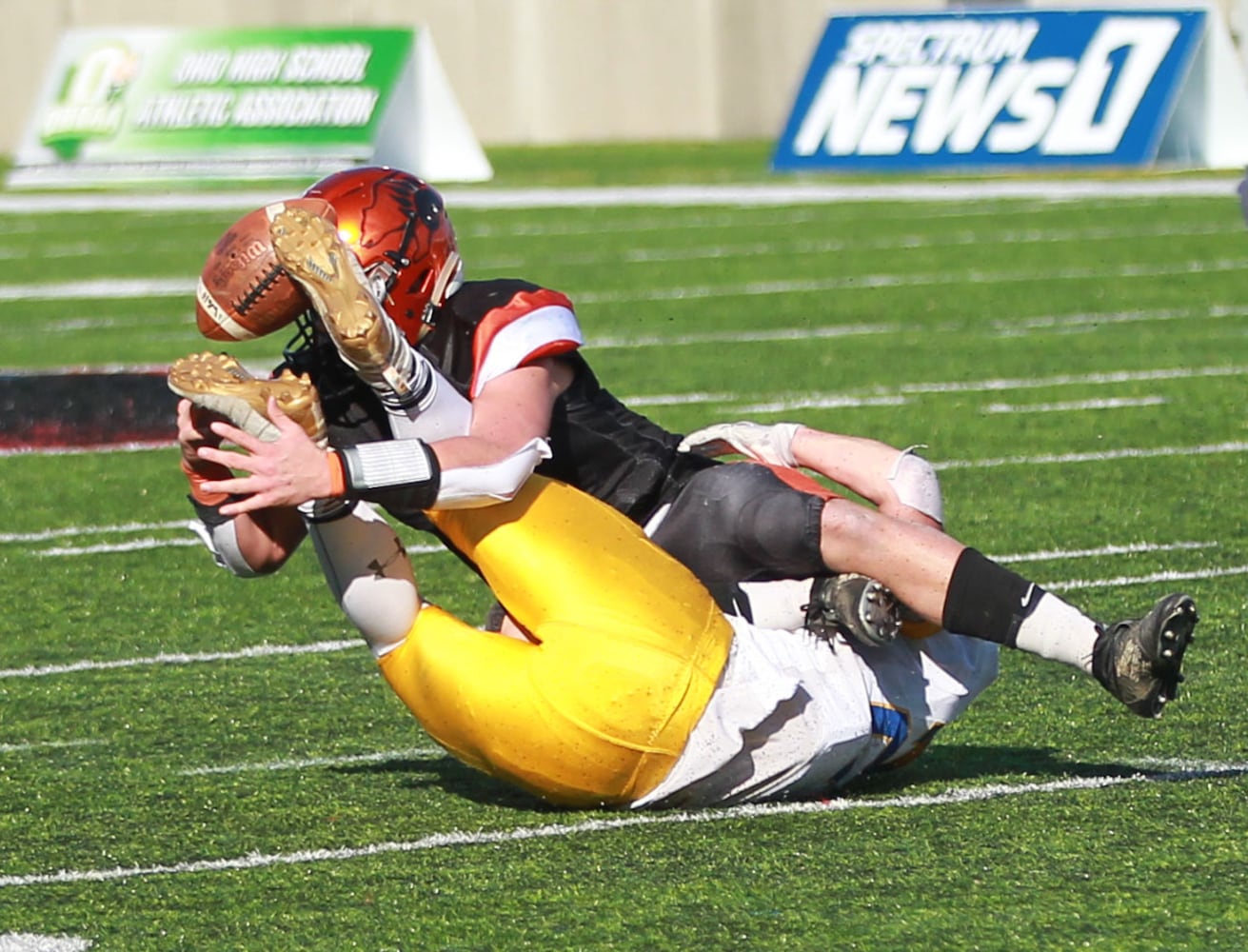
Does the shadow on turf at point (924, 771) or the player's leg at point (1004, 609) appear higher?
the player's leg at point (1004, 609)

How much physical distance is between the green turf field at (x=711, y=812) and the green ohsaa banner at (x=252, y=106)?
9758 millimetres

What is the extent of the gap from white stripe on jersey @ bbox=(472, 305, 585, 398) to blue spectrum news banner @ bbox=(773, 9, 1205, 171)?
15.4m

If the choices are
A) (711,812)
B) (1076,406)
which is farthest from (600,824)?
(1076,406)

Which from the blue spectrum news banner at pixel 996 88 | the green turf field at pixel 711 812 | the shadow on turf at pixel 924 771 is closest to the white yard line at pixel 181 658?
the green turf field at pixel 711 812

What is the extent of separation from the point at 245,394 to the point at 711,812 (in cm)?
118

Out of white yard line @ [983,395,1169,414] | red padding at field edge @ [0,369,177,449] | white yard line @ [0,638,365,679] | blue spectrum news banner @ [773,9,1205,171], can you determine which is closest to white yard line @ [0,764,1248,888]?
white yard line @ [0,638,365,679]

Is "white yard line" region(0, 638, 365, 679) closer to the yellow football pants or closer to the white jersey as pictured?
the yellow football pants

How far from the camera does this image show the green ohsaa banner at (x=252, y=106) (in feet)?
74.5

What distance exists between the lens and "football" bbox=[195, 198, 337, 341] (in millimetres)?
4656

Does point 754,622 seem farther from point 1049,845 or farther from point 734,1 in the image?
point 734,1

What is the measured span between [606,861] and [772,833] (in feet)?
1.14

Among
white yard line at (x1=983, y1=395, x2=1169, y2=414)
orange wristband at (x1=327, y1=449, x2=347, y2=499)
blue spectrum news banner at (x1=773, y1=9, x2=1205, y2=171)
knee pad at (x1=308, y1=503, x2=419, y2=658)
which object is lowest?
blue spectrum news banner at (x1=773, y1=9, x2=1205, y2=171)

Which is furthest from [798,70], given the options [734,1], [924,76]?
[924,76]

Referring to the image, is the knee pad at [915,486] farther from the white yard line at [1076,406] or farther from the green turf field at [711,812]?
the white yard line at [1076,406]
